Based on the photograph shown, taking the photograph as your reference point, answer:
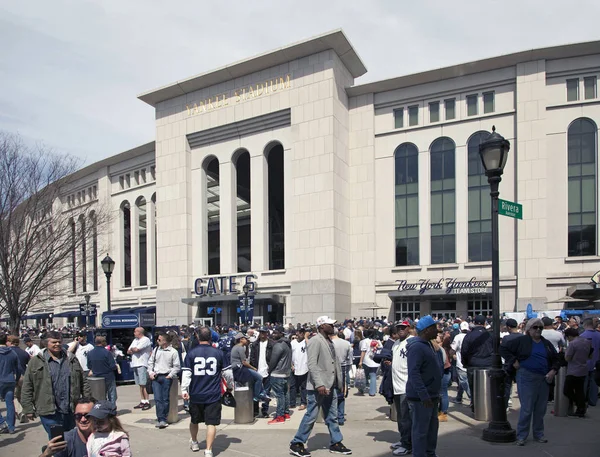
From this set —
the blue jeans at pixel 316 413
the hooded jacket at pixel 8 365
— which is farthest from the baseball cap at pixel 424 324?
the hooded jacket at pixel 8 365

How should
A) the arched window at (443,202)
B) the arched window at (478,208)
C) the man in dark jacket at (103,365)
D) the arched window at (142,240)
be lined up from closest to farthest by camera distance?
the man in dark jacket at (103,365), the arched window at (478,208), the arched window at (443,202), the arched window at (142,240)

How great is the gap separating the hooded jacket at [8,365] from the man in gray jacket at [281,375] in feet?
16.1

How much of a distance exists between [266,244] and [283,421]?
1129 inches

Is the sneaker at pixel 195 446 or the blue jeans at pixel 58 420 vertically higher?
the blue jeans at pixel 58 420

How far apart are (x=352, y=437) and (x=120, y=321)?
12009 mm

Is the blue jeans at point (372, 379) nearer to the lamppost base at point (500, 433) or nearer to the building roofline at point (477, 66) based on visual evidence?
the lamppost base at point (500, 433)

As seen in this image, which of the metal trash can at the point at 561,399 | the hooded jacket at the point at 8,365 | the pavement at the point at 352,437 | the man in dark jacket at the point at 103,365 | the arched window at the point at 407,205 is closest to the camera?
the pavement at the point at 352,437

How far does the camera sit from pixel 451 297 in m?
35.8

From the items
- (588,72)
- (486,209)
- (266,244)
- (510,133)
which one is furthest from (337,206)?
(588,72)

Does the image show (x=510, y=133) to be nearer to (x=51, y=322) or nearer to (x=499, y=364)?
(x=499, y=364)

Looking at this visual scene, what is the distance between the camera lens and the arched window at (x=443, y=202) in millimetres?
35781

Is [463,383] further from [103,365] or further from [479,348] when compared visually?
[103,365]

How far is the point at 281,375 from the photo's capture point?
36.9ft

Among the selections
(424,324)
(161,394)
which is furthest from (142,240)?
(424,324)
